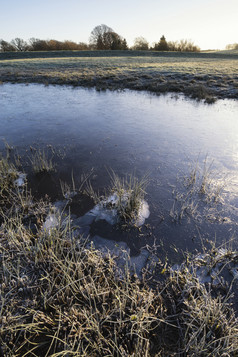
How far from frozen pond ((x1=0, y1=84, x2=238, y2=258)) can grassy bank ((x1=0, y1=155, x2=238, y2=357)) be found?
72 centimetres

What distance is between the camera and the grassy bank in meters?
1.65

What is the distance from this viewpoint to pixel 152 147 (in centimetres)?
587

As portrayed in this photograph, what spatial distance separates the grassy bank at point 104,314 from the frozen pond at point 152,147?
0.72 meters

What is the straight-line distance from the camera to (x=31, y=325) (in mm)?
Answer: 1649

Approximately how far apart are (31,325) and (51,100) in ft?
36.7

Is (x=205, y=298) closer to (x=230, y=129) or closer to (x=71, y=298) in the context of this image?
(x=71, y=298)

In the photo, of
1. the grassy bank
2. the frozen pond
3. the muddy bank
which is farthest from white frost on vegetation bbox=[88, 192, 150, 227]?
the muddy bank

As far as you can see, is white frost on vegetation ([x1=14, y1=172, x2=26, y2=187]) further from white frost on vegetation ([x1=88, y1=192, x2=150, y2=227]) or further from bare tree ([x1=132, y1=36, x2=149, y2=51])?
bare tree ([x1=132, y1=36, x2=149, y2=51])

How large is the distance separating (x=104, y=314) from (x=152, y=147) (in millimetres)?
4819

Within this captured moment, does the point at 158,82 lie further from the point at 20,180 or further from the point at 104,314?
the point at 104,314

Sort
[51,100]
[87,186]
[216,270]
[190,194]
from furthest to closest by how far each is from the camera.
A: 1. [51,100]
2. [87,186]
3. [190,194]
4. [216,270]

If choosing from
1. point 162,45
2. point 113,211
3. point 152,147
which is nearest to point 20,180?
point 113,211

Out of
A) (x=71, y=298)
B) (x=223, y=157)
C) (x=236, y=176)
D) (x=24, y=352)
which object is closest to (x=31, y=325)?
(x=24, y=352)

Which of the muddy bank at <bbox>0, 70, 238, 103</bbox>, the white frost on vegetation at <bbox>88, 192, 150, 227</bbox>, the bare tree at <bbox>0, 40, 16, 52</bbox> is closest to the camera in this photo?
the white frost on vegetation at <bbox>88, 192, 150, 227</bbox>
